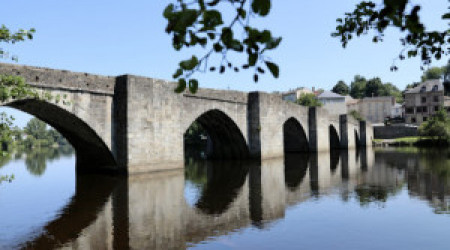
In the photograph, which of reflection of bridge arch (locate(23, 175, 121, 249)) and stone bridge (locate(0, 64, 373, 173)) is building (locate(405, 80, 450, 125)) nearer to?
stone bridge (locate(0, 64, 373, 173))

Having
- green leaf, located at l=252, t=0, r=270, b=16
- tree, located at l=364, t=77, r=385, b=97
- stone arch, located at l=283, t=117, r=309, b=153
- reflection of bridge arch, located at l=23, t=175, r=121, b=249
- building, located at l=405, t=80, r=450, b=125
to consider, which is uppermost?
tree, located at l=364, t=77, r=385, b=97

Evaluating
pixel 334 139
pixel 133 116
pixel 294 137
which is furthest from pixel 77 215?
pixel 334 139

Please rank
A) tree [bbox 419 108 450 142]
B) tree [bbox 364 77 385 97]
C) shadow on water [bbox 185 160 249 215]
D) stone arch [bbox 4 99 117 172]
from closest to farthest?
shadow on water [bbox 185 160 249 215], stone arch [bbox 4 99 117 172], tree [bbox 419 108 450 142], tree [bbox 364 77 385 97]

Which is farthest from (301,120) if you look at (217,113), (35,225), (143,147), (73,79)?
(35,225)

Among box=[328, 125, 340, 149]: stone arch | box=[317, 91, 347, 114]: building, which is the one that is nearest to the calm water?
Answer: box=[328, 125, 340, 149]: stone arch

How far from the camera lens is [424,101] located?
75500 millimetres

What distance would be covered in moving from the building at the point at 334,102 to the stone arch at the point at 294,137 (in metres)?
53.2

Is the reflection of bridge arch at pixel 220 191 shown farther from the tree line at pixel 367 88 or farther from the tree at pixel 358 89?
the tree at pixel 358 89

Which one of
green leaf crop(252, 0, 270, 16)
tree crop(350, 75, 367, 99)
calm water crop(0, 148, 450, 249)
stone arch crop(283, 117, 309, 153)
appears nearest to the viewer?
green leaf crop(252, 0, 270, 16)

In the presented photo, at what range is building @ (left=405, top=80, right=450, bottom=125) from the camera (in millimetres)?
73875

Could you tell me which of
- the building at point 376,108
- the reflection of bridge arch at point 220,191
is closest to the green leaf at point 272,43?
the reflection of bridge arch at point 220,191

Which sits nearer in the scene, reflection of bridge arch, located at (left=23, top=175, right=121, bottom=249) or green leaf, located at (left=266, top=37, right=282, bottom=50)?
green leaf, located at (left=266, top=37, right=282, bottom=50)

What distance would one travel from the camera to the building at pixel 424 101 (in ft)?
242

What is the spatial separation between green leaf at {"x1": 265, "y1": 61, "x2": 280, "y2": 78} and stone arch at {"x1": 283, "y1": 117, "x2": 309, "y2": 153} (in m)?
35.4
